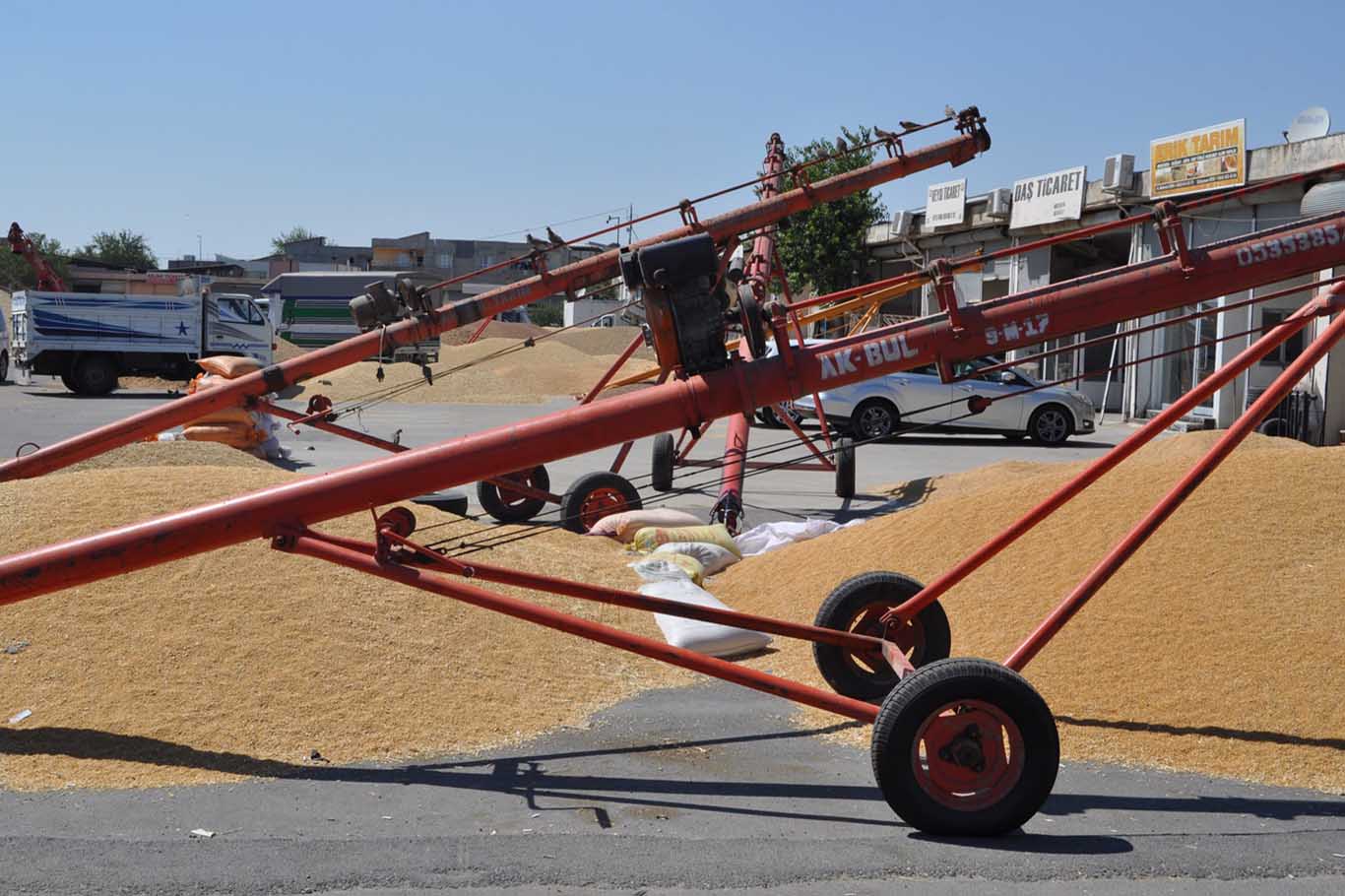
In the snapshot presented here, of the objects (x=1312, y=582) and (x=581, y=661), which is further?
(x=581, y=661)

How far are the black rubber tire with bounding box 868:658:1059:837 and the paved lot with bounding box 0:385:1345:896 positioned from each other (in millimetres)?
98

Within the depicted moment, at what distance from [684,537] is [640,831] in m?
5.89

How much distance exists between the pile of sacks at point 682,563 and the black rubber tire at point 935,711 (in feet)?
6.71

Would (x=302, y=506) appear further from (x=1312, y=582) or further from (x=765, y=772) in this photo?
(x=1312, y=582)

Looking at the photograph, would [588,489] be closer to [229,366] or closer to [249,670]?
[249,670]

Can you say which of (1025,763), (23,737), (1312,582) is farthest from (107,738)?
(1312,582)

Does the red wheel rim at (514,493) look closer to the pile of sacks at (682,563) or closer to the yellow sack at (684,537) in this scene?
the pile of sacks at (682,563)

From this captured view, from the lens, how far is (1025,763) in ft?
15.9

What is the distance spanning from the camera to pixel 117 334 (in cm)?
3409

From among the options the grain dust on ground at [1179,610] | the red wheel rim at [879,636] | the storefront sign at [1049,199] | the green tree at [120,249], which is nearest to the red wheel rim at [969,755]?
the grain dust on ground at [1179,610]

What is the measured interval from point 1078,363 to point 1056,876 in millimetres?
27100

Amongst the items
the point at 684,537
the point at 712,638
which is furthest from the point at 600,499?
the point at 712,638

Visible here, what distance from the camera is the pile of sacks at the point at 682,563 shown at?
7.59 m

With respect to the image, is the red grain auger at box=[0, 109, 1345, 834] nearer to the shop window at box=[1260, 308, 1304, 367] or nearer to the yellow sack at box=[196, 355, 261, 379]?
the yellow sack at box=[196, 355, 261, 379]
